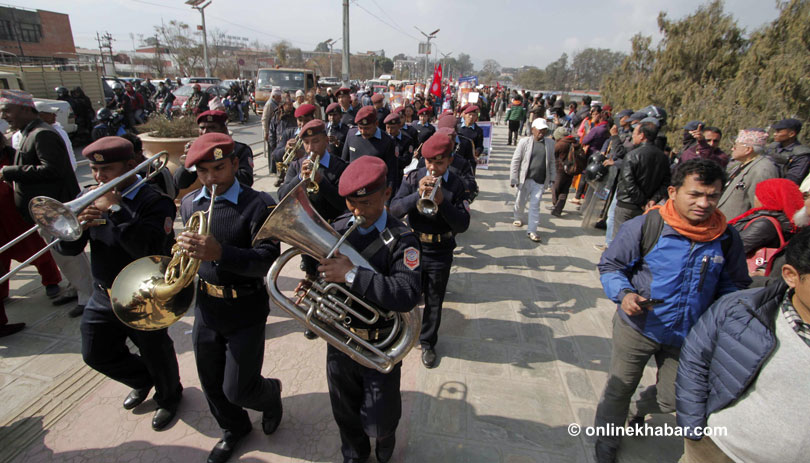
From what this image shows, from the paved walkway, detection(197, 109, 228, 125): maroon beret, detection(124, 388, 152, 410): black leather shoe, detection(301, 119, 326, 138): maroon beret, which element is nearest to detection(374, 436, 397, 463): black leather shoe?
the paved walkway

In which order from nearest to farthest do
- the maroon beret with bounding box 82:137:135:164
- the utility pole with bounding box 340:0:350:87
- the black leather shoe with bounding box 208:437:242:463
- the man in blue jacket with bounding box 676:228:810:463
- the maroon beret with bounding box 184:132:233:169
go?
the man in blue jacket with bounding box 676:228:810:463 < the maroon beret with bounding box 184:132:233:169 < the maroon beret with bounding box 82:137:135:164 < the black leather shoe with bounding box 208:437:242:463 < the utility pole with bounding box 340:0:350:87

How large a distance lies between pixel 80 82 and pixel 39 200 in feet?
58.9

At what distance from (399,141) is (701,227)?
16.7 ft

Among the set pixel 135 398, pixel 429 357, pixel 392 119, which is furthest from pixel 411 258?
pixel 392 119

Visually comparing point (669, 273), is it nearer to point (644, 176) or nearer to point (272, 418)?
point (272, 418)

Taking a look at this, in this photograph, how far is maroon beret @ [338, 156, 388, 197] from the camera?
1989 mm

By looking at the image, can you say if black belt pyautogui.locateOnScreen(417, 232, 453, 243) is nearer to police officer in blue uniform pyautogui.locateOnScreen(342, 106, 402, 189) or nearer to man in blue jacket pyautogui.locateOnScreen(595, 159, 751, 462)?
man in blue jacket pyautogui.locateOnScreen(595, 159, 751, 462)

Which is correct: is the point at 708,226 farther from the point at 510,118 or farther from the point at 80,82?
the point at 80,82

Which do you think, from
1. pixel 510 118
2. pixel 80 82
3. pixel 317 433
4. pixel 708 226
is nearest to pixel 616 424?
pixel 708 226

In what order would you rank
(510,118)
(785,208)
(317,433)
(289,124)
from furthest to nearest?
1. (510,118)
2. (289,124)
3. (785,208)
4. (317,433)

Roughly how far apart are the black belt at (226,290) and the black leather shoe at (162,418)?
1.24 metres

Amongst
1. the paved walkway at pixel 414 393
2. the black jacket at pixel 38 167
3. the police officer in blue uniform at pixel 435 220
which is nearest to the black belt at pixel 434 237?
the police officer in blue uniform at pixel 435 220

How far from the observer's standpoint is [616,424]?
270cm

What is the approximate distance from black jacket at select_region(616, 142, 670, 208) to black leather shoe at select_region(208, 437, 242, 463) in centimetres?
533
